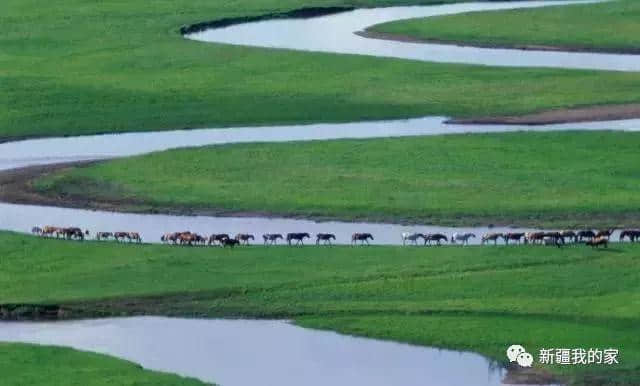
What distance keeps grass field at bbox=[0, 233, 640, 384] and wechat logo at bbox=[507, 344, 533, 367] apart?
16 centimetres

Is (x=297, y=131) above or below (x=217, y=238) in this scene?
below

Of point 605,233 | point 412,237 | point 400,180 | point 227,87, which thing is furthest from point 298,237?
point 227,87

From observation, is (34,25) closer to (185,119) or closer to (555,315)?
(185,119)

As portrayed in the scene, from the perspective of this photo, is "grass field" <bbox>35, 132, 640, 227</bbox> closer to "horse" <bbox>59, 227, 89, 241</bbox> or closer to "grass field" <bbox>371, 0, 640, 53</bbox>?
"horse" <bbox>59, 227, 89, 241</bbox>

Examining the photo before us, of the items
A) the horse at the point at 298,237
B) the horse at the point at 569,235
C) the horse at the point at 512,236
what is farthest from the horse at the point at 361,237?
the horse at the point at 569,235

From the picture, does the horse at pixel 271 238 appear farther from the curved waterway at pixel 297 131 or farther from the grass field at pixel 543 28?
the grass field at pixel 543 28

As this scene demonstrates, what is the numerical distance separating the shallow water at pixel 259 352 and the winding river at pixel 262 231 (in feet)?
0.06

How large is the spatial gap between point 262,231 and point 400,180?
499 cm

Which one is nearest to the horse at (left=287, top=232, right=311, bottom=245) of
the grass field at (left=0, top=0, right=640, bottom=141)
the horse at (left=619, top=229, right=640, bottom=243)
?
the horse at (left=619, top=229, right=640, bottom=243)

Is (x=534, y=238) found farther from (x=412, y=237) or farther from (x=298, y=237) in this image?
(x=298, y=237)

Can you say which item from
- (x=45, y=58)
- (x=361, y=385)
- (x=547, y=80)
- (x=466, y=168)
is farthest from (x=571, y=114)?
(x=361, y=385)

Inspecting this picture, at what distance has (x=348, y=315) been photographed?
32.8 meters

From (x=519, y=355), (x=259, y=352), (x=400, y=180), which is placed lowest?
(x=400, y=180)

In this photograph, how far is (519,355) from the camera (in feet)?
98.8
